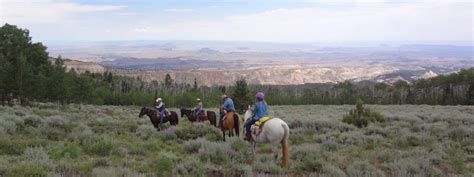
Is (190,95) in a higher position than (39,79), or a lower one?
lower

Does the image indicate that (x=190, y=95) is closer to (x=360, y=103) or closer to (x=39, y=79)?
(x=39, y=79)

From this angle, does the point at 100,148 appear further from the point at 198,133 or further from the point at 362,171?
the point at 362,171

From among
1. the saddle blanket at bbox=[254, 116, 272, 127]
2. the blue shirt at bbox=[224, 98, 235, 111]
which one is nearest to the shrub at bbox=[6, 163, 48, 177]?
the saddle blanket at bbox=[254, 116, 272, 127]

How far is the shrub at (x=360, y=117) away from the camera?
19.0 metres

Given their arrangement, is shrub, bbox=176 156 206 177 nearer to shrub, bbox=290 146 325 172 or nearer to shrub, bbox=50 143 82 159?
shrub, bbox=290 146 325 172

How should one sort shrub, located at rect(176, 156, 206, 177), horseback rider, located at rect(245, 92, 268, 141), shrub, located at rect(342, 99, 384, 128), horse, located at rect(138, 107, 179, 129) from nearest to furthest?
shrub, located at rect(176, 156, 206, 177), horseback rider, located at rect(245, 92, 268, 141), horse, located at rect(138, 107, 179, 129), shrub, located at rect(342, 99, 384, 128)

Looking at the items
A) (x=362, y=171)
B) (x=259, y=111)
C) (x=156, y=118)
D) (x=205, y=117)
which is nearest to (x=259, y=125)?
(x=259, y=111)

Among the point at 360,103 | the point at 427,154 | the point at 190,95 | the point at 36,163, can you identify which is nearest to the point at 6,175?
the point at 36,163

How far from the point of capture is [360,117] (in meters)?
19.2

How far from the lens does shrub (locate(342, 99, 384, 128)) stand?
749 inches

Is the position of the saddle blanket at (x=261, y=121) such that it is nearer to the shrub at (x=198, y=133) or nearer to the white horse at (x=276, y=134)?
the white horse at (x=276, y=134)

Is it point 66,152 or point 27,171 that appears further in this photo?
point 66,152

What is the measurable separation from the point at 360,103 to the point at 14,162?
15010mm

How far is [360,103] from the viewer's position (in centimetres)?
1969
